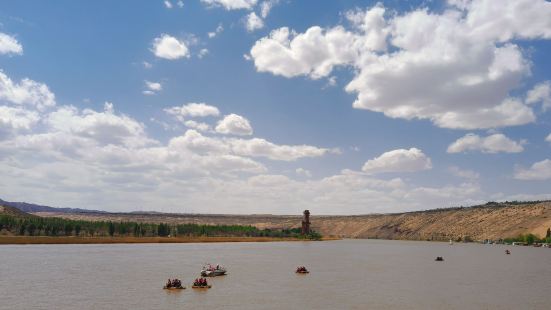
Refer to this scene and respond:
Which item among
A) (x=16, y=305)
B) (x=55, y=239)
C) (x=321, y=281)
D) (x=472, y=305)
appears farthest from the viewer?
(x=55, y=239)

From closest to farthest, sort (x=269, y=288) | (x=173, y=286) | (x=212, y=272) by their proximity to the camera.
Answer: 1. (x=173, y=286)
2. (x=269, y=288)
3. (x=212, y=272)

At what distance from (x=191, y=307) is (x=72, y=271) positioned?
42426mm

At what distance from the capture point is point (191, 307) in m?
48.4

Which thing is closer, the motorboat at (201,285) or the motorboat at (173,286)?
the motorboat at (173,286)

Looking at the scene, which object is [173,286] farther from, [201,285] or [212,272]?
[212,272]

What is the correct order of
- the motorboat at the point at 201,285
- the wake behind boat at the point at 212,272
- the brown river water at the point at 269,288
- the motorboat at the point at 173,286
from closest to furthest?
the brown river water at the point at 269,288 < the motorboat at the point at 173,286 < the motorboat at the point at 201,285 < the wake behind boat at the point at 212,272

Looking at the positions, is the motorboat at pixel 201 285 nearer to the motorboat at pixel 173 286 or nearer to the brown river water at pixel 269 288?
the brown river water at pixel 269 288

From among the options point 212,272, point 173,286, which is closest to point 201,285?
point 173,286

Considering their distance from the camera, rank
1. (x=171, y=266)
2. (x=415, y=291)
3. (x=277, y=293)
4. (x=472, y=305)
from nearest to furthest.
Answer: (x=472, y=305)
(x=277, y=293)
(x=415, y=291)
(x=171, y=266)

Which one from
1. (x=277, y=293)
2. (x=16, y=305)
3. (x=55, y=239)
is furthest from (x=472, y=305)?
(x=55, y=239)

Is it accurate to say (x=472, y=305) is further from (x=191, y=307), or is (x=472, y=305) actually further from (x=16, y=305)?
(x=16, y=305)

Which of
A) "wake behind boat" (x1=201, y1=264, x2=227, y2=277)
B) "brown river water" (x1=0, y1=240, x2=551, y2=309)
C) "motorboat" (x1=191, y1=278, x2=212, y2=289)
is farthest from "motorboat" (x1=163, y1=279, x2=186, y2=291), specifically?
"wake behind boat" (x1=201, y1=264, x2=227, y2=277)

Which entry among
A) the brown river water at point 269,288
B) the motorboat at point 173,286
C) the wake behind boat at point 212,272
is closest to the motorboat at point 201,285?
the brown river water at point 269,288

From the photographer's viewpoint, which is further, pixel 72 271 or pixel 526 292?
pixel 72 271
